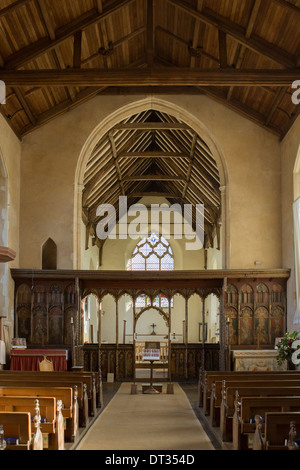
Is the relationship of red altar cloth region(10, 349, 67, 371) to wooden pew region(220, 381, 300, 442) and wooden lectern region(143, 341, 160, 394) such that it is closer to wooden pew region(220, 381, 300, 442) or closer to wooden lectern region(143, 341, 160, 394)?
wooden lectern region(143, 341, 160, 394)

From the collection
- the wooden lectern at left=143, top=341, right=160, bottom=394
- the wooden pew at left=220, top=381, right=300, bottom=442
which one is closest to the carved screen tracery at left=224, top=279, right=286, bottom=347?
the wooden lectern at left=143, top=341, right=160, bottom=394

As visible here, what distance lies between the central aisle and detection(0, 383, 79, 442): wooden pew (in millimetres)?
219

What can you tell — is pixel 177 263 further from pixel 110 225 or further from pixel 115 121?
pixel 115 121

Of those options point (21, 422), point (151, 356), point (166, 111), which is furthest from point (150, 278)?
point (21, 422)

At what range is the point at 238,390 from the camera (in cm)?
741

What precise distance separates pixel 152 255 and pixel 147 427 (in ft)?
58.3

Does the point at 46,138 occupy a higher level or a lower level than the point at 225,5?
lower

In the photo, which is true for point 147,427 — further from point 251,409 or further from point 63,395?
point 251,409

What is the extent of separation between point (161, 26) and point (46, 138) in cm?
401

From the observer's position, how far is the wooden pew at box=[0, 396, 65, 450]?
622cm

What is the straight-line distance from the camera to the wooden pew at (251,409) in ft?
20.5

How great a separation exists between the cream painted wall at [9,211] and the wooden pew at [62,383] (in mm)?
4664
